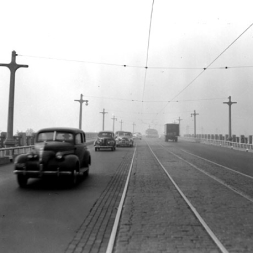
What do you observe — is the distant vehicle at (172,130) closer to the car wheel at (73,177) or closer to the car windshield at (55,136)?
the car windshield at (55,136)

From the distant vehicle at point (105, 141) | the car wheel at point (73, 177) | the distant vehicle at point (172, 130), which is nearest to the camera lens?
the car wheel at point (73, 177)

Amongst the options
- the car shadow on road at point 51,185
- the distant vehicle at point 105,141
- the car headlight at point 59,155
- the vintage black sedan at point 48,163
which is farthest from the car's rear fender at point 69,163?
the distant vehicle at point 105,141

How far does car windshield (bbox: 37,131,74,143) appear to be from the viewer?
31.6 feet

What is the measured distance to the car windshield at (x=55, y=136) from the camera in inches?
380

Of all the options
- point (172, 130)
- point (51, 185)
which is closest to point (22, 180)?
point (51, 185)

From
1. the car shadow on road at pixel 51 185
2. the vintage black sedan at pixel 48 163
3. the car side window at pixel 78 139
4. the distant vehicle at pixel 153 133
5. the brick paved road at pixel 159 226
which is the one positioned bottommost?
the car shadow on road at pixel 51 185

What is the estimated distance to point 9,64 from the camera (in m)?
16.2

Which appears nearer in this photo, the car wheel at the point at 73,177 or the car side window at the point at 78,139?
the car wheel at the point at 73,177

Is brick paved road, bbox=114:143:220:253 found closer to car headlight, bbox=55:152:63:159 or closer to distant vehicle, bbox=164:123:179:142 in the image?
car headlight, bbox=55:152:63:159

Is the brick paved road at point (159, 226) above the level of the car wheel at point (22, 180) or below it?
below

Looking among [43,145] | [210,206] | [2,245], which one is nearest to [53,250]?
[2,245]

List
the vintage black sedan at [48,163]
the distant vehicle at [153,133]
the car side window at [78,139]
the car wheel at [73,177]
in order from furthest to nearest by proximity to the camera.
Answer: the distant vehicle at [153,133] → the car side window at [78,139] → the car wheel at [73,177] → the vintage black sedan at [48,163]

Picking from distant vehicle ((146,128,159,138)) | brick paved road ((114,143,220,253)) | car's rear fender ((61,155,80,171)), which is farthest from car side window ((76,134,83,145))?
distant vehicle ((146,128,159,138))

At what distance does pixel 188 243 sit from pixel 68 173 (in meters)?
4.96
